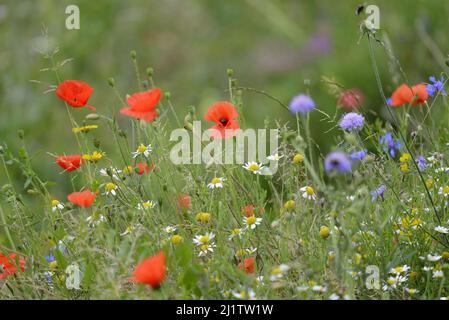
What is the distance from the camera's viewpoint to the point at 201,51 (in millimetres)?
5746

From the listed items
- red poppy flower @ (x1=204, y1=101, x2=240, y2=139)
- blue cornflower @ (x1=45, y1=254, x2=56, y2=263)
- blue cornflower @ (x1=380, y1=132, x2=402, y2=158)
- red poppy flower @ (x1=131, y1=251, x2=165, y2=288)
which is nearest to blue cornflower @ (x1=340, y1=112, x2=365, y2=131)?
blue cornflower @ (x1=380, y1=132, x2=402, y2=158)

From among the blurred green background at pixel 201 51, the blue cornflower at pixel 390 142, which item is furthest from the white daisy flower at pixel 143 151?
the blurred green background at pixel 201 51

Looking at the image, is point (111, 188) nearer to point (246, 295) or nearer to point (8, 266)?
point (8, 266)

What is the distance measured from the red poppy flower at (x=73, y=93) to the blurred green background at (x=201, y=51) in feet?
7.48

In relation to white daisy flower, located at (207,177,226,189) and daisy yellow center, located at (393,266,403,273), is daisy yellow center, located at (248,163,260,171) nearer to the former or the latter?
white daisy flower, located at (207,177,226,189)

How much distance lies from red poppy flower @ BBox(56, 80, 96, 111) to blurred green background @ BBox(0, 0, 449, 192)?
2.28 m

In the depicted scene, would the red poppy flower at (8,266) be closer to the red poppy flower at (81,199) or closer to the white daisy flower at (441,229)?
the red poppy flower at (81,199)

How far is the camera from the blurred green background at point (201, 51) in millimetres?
4629

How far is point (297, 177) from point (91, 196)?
1.78ft

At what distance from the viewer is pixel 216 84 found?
18.3 ft

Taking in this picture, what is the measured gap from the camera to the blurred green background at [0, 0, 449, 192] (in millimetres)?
4629

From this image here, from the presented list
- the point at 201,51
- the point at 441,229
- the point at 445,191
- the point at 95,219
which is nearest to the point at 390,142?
the point at 445,191
